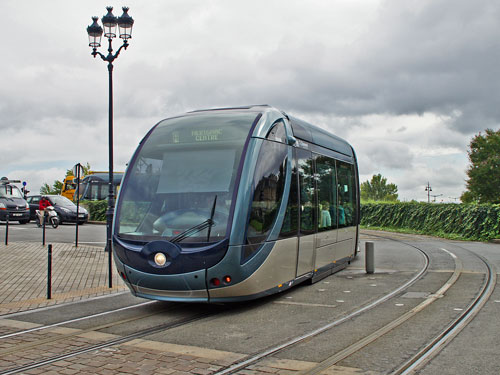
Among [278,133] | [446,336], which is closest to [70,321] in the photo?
[278,133]

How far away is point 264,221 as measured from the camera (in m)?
8.12

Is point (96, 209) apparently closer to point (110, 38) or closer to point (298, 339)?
point (110, 38)

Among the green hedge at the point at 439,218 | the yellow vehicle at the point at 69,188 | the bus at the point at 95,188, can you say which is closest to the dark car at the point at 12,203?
the bus at the point at 95,188

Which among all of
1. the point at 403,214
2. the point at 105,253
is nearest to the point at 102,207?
the point at 403,214

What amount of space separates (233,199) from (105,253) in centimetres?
964

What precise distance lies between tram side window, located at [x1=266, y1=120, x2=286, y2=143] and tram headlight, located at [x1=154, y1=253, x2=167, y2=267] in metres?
2.44

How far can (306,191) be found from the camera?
9914 millimetres

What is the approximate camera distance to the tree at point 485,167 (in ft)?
185

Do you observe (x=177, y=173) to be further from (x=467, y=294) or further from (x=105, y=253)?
(x=105, y=253)

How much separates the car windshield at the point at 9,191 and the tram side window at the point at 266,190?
25.7m

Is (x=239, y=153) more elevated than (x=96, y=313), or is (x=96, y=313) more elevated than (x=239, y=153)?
(x=239, y=153)

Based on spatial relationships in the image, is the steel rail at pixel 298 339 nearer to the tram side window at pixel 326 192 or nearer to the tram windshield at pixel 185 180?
the tram windshield at pixel 185 180

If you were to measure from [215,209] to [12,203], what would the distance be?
84.6 feet

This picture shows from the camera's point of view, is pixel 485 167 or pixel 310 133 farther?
pixel 485 167
